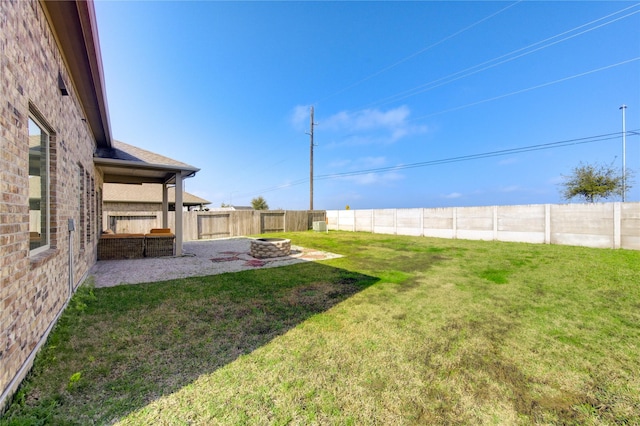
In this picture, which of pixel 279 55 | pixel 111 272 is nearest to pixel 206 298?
pixel 111 272

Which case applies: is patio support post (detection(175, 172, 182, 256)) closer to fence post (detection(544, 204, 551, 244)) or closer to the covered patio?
the covered patio

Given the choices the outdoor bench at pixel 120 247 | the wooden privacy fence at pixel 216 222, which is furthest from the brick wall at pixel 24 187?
the wooden privacy fence at pixel 216 222

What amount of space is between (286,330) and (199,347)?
97 centimetres

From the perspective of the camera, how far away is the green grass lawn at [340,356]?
5.93 ft

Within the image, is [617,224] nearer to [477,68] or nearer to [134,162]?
[477,68]

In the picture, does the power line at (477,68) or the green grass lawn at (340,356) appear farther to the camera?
the power line at (477,68)

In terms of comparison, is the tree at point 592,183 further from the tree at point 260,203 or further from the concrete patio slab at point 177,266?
the tree at point 260,203

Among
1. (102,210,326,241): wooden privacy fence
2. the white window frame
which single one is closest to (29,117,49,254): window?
the white window frame

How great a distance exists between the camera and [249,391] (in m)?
1.98

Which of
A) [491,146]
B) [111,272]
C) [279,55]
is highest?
[279,55]

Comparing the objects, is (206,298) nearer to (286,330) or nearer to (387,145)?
(286,330)

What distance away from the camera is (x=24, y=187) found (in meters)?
2.26

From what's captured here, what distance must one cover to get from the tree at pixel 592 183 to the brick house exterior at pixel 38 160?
23.7 metres

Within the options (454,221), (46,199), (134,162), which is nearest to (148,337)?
(46,199)
